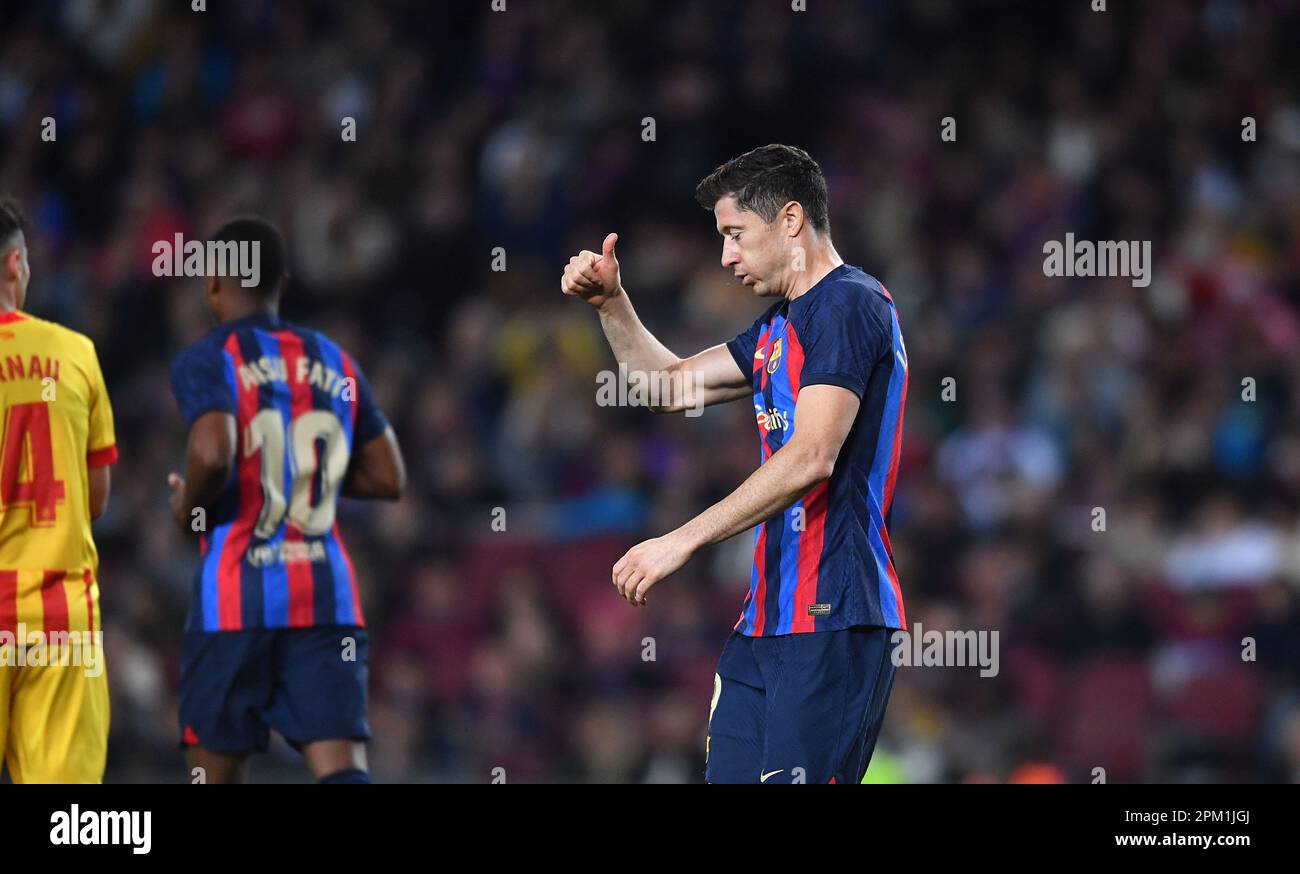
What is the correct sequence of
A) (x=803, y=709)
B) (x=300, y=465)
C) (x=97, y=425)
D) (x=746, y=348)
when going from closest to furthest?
(x=803, y=709)
(x=746, y=348)
(x=97, y=425)
(x=300, y=465)

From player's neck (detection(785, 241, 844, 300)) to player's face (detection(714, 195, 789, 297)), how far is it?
4 cm

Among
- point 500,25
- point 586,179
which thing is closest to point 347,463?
point 586,179

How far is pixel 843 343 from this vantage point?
4156mm

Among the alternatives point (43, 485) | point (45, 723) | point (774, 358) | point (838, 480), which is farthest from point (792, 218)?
point (45, 723)

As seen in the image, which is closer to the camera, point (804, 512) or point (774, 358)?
point (804, 512)

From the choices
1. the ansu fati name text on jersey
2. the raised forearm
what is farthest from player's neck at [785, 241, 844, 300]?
the ansu fati name text on jersey

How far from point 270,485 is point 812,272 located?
206 cm

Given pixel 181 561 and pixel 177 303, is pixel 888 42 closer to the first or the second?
pixel 177 303

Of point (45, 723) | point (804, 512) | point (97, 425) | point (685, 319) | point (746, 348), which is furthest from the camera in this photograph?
point (685, 319)

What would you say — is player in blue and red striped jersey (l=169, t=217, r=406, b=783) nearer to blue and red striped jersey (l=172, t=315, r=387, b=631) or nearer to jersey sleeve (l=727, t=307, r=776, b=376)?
blue and red striped jersey (l=172, t=315, r=387, b=631)

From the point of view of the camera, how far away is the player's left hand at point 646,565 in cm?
388

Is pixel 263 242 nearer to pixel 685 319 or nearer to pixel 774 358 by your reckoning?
pixel 774 358

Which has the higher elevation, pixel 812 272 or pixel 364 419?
pixel 812 272

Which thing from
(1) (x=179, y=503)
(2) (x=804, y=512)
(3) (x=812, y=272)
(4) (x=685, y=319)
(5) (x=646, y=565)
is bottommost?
(5) (x=646, y=565)
